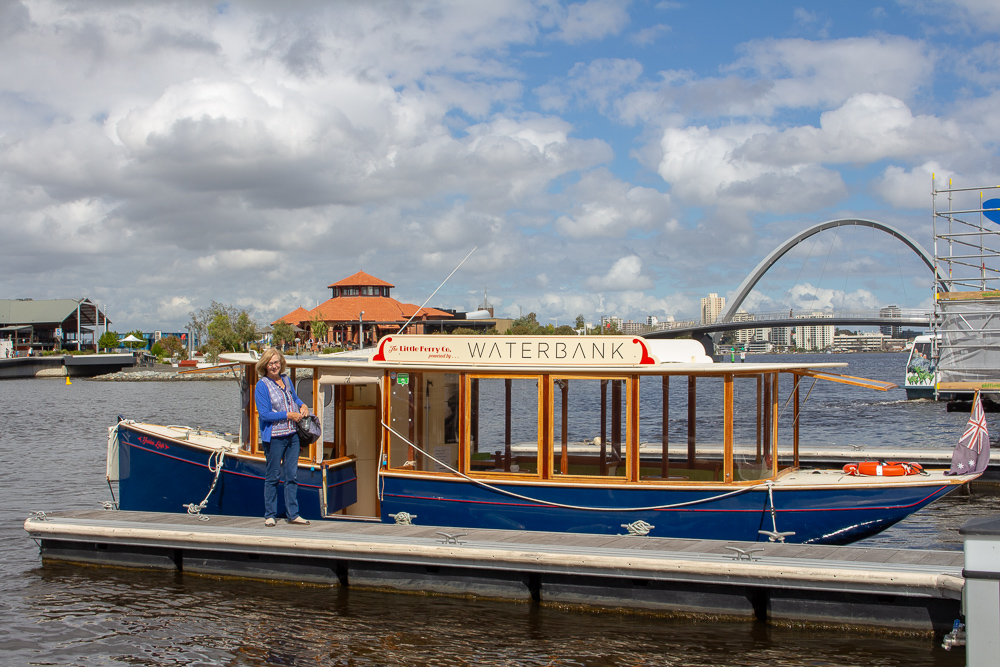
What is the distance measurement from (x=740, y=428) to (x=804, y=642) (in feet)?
7.22

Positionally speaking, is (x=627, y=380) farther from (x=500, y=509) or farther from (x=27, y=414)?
(x=27, y=414)

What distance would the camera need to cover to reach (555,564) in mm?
7227

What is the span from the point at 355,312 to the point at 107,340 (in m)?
35.8

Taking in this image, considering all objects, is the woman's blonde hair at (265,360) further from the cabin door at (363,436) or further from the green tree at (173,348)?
the green tree at (173,348)

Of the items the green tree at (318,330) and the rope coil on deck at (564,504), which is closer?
the rope coil on deck at (564,504)

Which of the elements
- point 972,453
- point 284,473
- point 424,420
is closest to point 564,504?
point 424,420

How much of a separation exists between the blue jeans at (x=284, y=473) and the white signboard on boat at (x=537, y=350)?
4.27 feet

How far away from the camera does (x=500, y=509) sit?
8.59 m

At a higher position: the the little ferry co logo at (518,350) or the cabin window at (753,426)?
the the little ferry co logo at (518,350)

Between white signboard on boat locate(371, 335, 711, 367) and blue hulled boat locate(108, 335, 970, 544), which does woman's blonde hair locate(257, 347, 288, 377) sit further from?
white signboard on boat locate(371, 335, 711, 367)

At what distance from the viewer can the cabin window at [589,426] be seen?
861 cm

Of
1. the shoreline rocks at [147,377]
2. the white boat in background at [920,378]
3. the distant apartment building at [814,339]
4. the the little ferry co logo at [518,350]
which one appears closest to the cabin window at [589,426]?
the the little ferry co logo at [518,350]

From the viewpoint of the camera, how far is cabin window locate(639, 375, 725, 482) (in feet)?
27.1

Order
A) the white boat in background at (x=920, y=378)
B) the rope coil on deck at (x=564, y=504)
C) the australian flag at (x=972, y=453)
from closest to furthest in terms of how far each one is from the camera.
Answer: the australian flag at (x=972, y=453) < the rope coil on deck at (x=564, y=504) < the white boat in background at (x=920, y=378)
